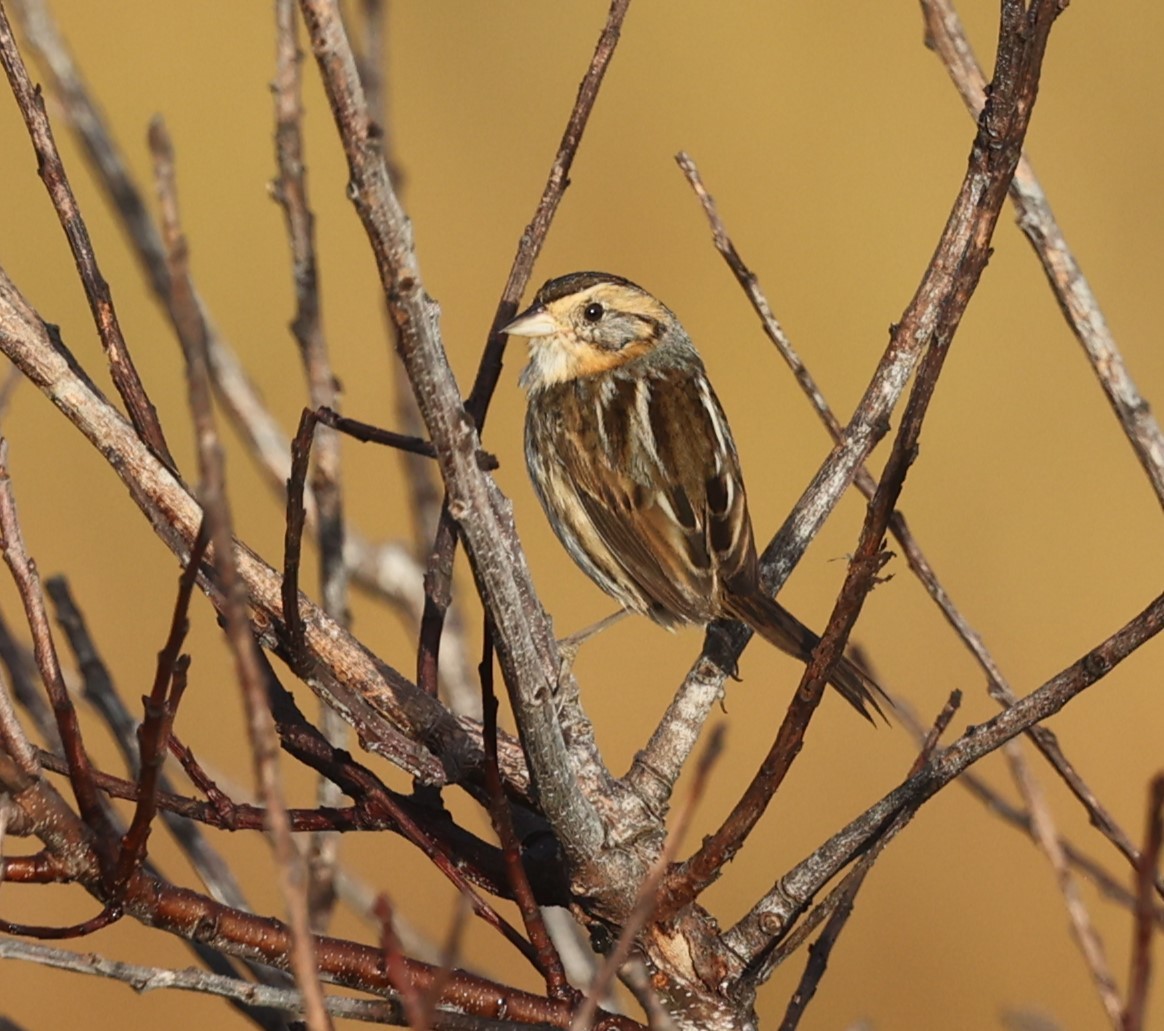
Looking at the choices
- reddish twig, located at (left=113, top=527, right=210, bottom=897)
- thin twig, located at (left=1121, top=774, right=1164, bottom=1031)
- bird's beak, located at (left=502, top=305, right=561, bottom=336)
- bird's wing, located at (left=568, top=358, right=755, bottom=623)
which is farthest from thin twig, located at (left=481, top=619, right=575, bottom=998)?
bird's beak, located at (left=502, top=305, right=561, bottom=336)

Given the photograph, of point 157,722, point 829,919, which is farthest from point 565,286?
point 157,722

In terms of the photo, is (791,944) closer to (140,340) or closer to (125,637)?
(125,637)

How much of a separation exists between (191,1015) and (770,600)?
4.28 meters

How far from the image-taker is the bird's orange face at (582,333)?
13.9ft

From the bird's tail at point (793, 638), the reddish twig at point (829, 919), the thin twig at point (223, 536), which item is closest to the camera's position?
the thin twig at point (223, 536)

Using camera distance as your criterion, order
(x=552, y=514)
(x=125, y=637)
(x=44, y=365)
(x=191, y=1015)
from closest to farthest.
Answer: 1. (x=44, y=365)
2. (x=552, y=514)
3. (x=191, y=1015)
4. (x=125, y=637)

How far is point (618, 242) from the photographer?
906cm

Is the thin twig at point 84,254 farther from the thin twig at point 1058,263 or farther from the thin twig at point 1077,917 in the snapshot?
the thin twig at point 1058,263

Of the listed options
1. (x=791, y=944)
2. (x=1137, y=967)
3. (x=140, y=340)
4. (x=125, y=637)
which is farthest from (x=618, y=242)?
(x=1137, y=967)

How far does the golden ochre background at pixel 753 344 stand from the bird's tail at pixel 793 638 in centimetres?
334

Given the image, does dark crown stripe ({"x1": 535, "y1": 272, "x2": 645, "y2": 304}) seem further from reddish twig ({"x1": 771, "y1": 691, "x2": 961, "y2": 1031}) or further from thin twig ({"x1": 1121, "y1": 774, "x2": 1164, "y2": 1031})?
thin twig ({"x1": 1121, "y1": 774, "x2": 1164, "y2": 1031})

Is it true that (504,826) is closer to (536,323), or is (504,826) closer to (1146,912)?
(1146,912)

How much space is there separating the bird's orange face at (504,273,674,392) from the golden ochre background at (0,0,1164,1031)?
2432 mm

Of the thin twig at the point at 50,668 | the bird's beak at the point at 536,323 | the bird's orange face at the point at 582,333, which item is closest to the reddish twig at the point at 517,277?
the thin twig at the point at 50,668
